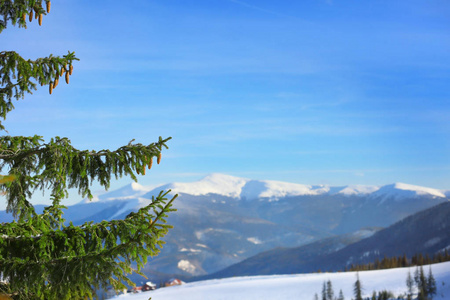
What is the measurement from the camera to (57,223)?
1006 cm

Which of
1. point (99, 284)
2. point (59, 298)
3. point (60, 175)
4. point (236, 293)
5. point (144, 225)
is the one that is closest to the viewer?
point (144, 225)

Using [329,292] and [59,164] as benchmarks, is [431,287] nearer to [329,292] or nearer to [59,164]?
[329,292]

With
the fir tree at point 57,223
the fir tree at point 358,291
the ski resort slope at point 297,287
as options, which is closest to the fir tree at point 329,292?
the ski resort slope at point 297,287

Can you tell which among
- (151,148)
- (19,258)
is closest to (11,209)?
(19,258)

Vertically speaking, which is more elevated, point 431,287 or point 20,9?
point 20,9

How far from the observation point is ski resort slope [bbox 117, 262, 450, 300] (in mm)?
109575

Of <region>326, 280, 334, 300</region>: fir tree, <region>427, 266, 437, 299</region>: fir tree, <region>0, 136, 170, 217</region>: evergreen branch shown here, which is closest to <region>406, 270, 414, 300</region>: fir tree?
<region>427, 266, 437, 299</region>: fir tree

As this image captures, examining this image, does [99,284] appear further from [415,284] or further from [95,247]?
[415,284]

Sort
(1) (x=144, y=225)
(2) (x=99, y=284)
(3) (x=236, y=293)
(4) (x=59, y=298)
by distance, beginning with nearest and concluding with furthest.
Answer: (1) (x=144, y=225)
(2) (x=99, y=284)
(4) (x=59, y=298)
(3) (x=236, y=293)

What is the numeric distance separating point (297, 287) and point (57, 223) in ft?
391

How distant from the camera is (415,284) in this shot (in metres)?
102

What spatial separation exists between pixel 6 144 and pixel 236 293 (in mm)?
114506

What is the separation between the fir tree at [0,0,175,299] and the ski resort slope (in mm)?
104355

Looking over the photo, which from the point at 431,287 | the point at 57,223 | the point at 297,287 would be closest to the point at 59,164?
the point at 57,223
